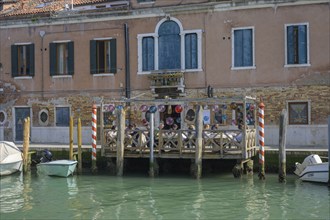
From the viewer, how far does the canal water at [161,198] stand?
11.2 m

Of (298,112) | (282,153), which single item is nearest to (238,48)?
(298,112)

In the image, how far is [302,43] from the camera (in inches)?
743

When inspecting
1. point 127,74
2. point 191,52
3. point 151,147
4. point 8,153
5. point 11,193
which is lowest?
point 11,193

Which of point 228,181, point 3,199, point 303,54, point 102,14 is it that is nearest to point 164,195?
point 228,181

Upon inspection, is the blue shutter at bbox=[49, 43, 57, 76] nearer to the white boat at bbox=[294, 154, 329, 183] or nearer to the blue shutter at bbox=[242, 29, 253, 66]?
the blue shutter at bbox=[242, 29, 253, 66]

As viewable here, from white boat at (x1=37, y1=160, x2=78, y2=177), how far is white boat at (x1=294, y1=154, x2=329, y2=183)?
265 inches

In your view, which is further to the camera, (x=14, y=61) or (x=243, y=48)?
(x=14, y=61)

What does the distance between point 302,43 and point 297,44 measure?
0.18 meters

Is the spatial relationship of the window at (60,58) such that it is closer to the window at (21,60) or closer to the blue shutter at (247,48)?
the window at (21,60)

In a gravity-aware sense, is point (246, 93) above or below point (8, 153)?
above

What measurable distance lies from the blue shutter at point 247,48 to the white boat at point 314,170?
5.41 meters

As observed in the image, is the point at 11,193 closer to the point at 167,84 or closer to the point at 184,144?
the point at 184,144

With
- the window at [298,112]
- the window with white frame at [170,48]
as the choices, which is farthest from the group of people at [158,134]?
the window with white frame at [170,48]

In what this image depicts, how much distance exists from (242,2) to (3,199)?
429 inches
